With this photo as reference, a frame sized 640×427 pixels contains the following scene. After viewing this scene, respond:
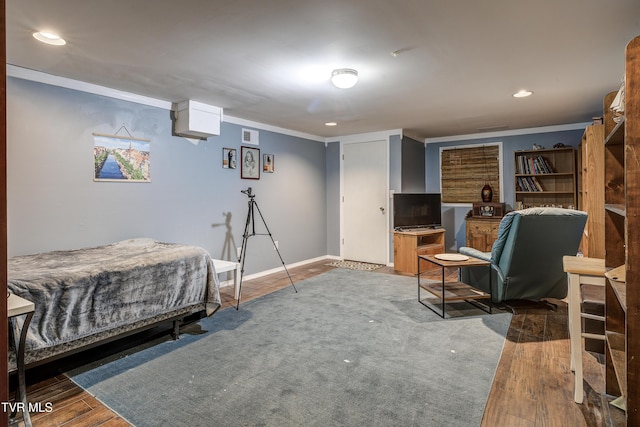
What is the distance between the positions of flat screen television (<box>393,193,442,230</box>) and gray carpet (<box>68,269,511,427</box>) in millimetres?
1936

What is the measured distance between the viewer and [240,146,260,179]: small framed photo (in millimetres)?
4656

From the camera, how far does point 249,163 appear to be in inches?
187

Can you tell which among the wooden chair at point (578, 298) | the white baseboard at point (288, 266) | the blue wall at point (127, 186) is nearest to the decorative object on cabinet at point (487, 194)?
the white baseboard at point (288, 266)

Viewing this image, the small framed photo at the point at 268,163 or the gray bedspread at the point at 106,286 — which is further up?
the small framed photo at the point at 268,163

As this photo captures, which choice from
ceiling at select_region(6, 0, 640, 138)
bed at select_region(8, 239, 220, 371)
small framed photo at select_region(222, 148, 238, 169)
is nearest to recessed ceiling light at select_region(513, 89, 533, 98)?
ceiling at select_region(6, 0, 640, 138)

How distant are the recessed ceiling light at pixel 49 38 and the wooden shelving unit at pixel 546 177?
5.55 meters

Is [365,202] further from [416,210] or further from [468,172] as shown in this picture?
[468,172]

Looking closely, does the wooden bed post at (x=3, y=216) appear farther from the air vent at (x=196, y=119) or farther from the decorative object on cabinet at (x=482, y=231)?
the decorative object on cabinet at (x=482, y=231)

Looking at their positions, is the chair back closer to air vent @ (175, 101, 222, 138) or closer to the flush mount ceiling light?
the flush mount ceiling light

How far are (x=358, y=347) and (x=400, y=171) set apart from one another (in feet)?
11.4

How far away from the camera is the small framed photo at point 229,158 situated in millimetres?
4414

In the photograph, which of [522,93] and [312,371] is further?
[522,93]

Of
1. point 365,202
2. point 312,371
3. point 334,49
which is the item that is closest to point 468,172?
point 365,202

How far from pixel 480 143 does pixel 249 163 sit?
12.7 feet
